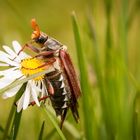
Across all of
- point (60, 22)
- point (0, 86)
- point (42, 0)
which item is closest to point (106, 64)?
point (0, 86)

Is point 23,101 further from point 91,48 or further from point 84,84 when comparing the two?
point 91,48

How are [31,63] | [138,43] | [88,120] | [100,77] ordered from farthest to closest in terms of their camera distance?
[138,43] < [100,77] < [88,120] < [31,63]

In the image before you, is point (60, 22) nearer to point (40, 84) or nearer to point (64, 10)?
point (64, 10)

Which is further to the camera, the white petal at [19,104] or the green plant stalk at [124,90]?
the green plant stalk at [124,90]

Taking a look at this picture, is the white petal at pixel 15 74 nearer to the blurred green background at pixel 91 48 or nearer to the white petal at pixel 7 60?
the white petal at pixel 7 60

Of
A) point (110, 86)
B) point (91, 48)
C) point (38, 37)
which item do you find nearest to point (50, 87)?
point (38, 37)

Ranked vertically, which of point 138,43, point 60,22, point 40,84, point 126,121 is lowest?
point 126,121

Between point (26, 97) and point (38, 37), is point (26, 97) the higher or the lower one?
the lower one

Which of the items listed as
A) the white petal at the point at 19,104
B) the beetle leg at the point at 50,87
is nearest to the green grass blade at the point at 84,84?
the beetle leg at the point at 50,87
